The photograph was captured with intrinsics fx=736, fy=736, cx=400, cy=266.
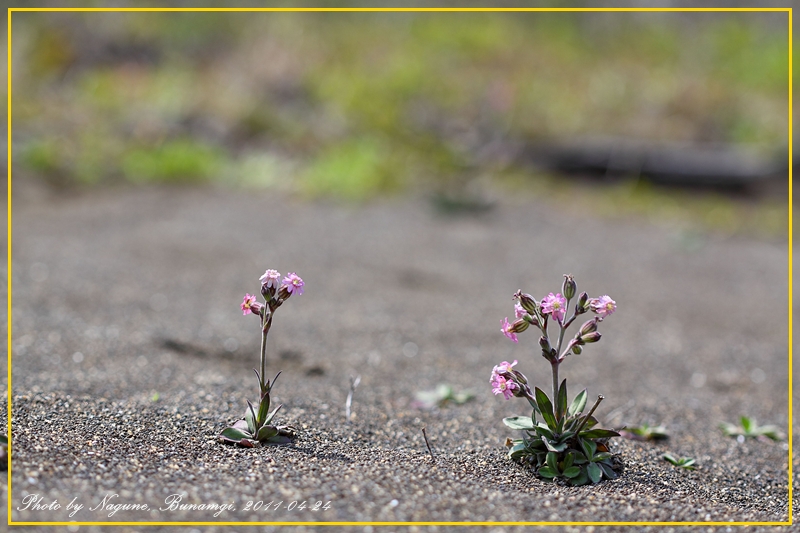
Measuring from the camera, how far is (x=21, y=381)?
8.45 ft

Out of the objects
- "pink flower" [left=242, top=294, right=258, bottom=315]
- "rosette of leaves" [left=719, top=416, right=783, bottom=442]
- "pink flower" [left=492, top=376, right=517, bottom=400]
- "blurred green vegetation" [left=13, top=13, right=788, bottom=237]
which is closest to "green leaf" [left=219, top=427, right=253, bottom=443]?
"pink flower" [left=242, top=294, right=258, bottom=315]

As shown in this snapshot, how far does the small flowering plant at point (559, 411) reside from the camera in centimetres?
195

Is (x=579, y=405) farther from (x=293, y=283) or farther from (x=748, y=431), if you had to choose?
(x=748, y=431)

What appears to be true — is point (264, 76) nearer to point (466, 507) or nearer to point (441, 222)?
point (441, 222)

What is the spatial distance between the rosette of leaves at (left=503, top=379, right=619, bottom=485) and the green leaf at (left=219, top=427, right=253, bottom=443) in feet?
2.40

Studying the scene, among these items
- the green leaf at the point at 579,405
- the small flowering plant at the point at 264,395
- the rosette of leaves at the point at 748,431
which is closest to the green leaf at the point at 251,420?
the small flowering plant at the point at 264,395

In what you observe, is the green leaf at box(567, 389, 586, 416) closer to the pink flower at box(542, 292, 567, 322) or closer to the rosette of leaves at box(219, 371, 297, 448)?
the pink flower at box(542, 292, 567, 322)

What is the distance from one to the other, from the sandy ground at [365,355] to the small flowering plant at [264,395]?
0.05 metres

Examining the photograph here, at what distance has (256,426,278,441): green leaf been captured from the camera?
6.65 feet

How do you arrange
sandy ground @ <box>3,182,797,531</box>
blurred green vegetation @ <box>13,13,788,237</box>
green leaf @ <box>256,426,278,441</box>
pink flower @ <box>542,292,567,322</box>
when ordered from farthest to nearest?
blurred green vegetation @ <box>13,13,788,237</box> < green leaf @ <box>256,426,278,441</box> < pink flower @ <box>542,292,567,322</box> < sandy ground @ <box>3,182,797,531</box>

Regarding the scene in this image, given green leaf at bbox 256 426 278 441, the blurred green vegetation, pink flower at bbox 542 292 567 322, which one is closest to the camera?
pink flower at bbox 542 292 567 322

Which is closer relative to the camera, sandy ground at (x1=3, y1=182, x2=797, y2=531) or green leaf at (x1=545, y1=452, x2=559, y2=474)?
sandy ground at (x1=3, y1=182, x2=797, y2=531)

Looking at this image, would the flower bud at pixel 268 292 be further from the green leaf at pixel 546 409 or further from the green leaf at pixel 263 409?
the green leaf at pixel 546 409

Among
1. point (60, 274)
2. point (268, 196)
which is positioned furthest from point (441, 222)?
point (60, 274)
